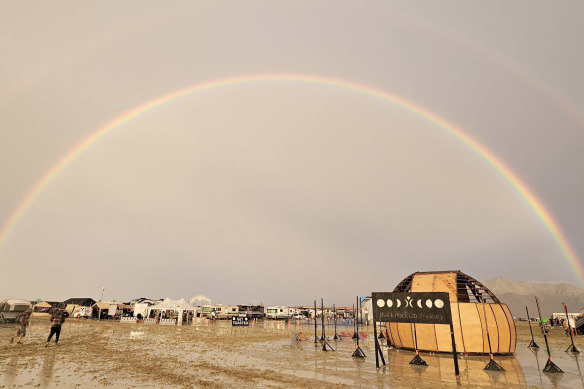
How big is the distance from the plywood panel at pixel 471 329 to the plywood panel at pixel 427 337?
6.70 feet

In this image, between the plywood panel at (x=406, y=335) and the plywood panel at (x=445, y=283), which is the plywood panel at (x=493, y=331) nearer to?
the plywood panel at (x=445, y=283)

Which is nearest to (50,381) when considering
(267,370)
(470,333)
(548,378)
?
(267,370)

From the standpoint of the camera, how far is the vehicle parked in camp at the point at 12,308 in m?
39.4

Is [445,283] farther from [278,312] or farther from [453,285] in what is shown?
[278,312]

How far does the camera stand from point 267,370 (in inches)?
631

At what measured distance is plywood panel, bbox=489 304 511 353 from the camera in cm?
2208

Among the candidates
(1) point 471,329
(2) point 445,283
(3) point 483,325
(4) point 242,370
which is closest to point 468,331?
(1) point 471,329

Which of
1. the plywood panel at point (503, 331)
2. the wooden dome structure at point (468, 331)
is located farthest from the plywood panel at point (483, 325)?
the plywood panel at point (503, 331)

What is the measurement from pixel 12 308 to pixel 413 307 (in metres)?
A: 49.1

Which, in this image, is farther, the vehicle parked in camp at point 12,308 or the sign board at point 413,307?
the vehicle parked in camp at point 12,308

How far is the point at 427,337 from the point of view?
22156 millimetres

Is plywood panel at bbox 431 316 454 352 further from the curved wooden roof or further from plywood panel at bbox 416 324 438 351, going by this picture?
the curved wooden roof

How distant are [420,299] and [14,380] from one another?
1886cm

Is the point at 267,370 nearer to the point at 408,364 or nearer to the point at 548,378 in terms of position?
the point at 408,364
